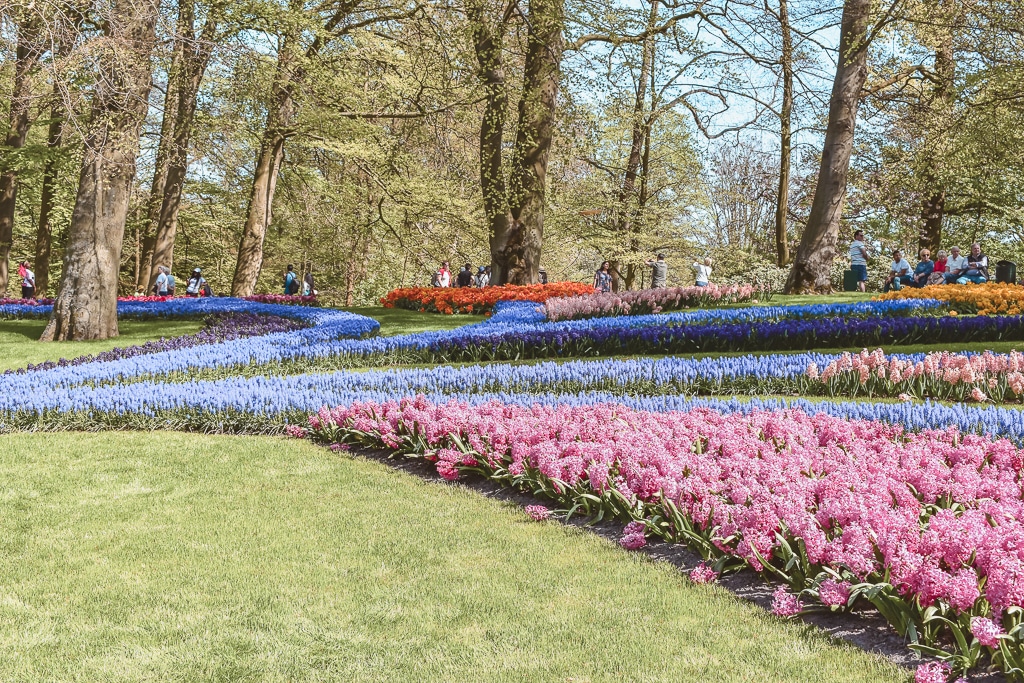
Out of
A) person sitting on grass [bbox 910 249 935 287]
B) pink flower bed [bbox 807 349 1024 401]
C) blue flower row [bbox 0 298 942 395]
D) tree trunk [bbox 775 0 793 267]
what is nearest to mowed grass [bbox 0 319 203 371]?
blue flower row [bbox 0 298 942 395]

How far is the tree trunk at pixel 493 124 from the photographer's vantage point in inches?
568

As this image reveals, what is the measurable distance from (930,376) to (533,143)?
9976mm

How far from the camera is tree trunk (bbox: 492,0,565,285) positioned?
48.4 feet

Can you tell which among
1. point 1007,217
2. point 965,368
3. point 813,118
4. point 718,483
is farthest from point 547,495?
point 1007,217

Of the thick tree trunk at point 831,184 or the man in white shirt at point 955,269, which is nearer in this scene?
the thick tree trunk at point 831,184

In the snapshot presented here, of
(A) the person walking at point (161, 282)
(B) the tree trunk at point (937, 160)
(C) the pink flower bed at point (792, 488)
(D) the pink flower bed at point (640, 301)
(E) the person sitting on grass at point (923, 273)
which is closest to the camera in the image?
(C) the pink flower bed at point (792, 488)

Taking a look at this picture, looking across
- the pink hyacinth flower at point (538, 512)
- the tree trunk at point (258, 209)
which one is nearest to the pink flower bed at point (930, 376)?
the pink hyacinth flower at point (538, 512)

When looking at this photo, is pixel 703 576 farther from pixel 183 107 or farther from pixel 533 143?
pixel 183 107

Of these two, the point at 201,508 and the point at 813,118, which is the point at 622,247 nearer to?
the point at 813,118

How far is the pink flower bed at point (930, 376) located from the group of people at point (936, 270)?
11.1m

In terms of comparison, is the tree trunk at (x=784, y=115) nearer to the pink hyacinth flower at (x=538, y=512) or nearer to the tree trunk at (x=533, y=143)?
the tree trunk at (x=533, y=143)

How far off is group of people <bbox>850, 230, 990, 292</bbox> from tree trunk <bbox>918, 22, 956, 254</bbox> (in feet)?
8.31

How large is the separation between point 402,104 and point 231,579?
20212mm

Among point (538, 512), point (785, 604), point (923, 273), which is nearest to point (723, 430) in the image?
point (538, 512)
